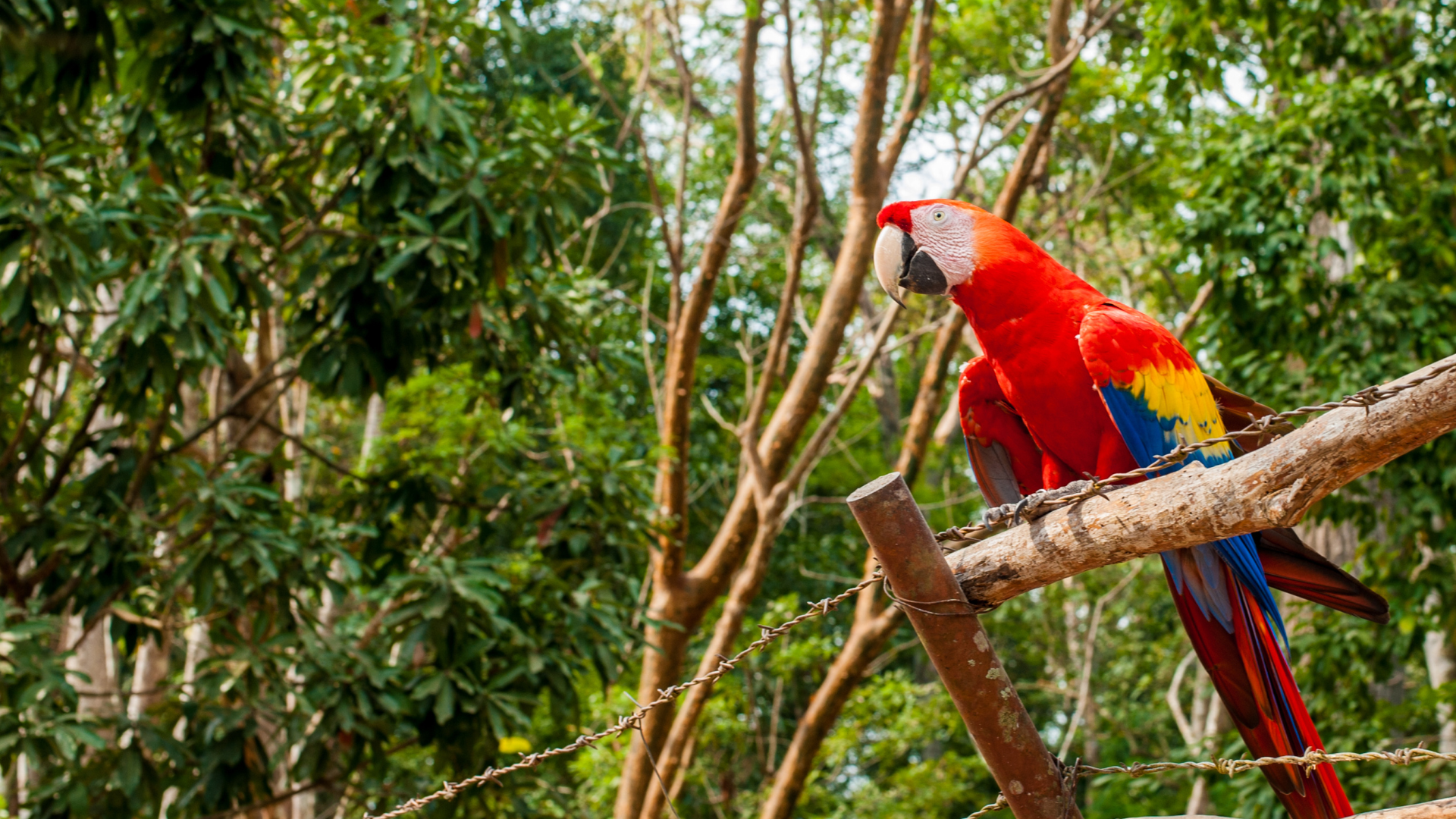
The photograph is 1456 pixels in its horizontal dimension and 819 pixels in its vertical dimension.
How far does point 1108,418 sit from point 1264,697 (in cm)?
51

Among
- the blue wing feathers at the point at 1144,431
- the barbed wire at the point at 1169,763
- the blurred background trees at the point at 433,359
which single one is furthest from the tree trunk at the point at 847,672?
the barbed wire at the point at 1169,763

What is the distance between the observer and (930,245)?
197 centimetres

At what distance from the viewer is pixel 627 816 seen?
14.6 ft

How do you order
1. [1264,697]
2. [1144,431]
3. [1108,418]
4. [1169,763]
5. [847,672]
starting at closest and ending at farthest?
[1169,763]
[1264,697]
[1144,431]
[1108,418]
[847,672]

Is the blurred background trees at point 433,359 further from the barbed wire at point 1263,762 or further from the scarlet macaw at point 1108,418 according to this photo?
the barbed wire at point 1263,762

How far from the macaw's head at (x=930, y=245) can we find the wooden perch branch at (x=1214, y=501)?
663 millimetres

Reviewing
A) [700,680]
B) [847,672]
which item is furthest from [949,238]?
[847,672]

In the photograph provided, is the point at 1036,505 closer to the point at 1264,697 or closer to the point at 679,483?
the point at 1264,697

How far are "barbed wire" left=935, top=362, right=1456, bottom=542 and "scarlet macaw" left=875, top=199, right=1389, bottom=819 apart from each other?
75 millimetres

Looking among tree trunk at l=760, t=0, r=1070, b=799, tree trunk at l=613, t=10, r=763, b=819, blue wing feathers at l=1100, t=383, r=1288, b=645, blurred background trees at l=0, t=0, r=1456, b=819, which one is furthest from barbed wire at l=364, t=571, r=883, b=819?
tree trunk at l=760, t=0, r=1070, b=799

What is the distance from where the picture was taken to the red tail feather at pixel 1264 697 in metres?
1.42

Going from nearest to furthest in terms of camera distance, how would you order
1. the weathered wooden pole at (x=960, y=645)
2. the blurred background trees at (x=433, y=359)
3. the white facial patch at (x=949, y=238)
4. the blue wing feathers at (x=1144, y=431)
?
the weathered wooden pole at (x=960, y=645)
the blue wing feathers at (x=1144, y=431)
the white facial patch at (x=949, y=238)
the blurred background trees at (x=433, y=359)

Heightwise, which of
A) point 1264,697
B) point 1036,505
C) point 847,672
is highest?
point 1036,505

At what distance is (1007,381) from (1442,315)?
2.73m
